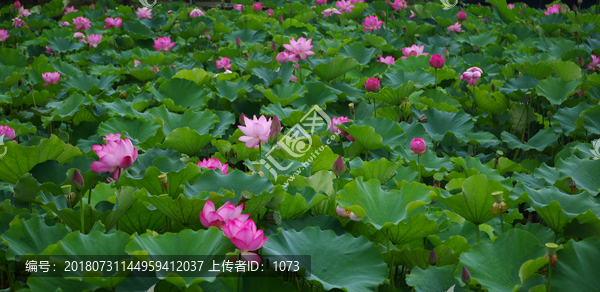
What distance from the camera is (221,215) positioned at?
92 centimetres

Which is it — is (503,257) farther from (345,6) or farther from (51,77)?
(345,6)

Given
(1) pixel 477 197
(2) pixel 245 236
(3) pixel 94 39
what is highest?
(2) pixel 245 236

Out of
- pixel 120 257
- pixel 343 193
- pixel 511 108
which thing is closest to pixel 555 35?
pixel 511 108

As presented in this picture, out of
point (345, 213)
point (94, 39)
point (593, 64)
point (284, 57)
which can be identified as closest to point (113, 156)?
point (345, 213)

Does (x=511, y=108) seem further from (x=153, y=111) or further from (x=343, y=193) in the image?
(x=153, y=111)

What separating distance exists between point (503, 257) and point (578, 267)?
0.45 feet

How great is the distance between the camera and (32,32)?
416 centimetres

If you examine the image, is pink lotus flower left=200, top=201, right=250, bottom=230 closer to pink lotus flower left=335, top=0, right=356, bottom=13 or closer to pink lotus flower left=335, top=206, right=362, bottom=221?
pink lotus flower left=335, top=206, right=362, bottom=221

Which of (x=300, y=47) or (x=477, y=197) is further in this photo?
(x=300, y=47)

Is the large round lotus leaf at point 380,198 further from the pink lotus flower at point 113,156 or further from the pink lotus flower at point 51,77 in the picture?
the pink lotus flower at point 51,77

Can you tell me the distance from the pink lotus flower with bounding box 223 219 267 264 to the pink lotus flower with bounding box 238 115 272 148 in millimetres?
565

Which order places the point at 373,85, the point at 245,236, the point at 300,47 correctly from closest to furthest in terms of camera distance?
1. the point at 245,236
2. the point at 373,85
3. the point at 300,47

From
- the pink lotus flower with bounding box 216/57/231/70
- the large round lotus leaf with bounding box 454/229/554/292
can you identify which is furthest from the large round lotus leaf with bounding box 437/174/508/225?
the pink lotus flower with bounding box 216/57/231/70

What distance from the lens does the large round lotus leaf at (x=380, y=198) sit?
43.7 inches
